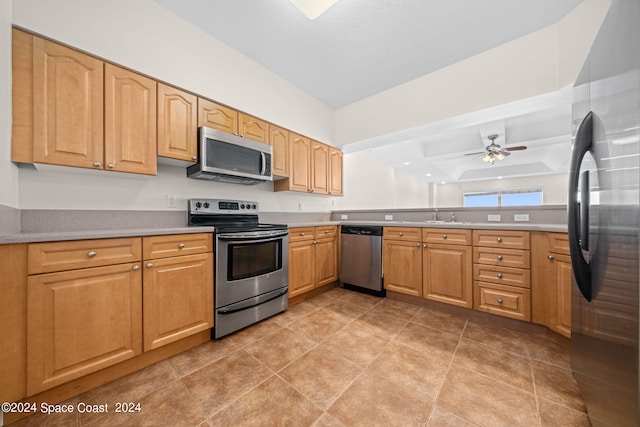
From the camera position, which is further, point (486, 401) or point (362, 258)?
point (362, 258)

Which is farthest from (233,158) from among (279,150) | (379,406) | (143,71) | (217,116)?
(379,406)

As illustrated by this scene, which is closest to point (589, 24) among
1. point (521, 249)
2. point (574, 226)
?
point (521, 249)

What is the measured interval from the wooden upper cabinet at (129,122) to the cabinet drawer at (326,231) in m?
1.79

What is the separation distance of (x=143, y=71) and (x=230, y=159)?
892mm

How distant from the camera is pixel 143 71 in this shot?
1.83 m

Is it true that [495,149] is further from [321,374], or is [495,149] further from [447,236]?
[321,374]

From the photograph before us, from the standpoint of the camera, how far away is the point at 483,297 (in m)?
2.21

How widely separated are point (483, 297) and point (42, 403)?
317 cm

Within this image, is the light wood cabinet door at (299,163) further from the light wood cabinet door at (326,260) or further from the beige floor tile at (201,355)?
the beige floor tile at (201,355)

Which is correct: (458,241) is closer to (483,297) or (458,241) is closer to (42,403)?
(483,297)

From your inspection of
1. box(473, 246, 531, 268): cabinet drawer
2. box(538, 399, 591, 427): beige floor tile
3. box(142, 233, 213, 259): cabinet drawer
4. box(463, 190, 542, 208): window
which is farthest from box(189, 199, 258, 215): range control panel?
box(463, 190, 542, 208): window

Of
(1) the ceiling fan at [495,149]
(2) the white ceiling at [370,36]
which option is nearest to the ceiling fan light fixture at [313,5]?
(2) the white ceiling at [370,36]

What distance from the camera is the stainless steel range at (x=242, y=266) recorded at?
1938mm

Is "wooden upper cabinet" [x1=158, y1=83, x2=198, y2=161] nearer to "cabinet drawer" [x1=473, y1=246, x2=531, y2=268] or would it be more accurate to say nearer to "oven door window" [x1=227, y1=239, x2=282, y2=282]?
"oven door window" [x1=227, y1=239, x2=282, y2=282]
